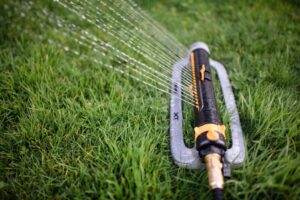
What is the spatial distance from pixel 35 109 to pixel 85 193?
799mm

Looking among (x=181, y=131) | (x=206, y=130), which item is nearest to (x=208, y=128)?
(x=206, y=130)

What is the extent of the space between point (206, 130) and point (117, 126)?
661 millimetres

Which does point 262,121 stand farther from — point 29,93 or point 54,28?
point 54,28

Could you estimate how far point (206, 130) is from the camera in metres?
1.82

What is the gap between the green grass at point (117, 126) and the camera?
1738 mm

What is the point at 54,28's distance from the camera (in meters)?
3.22

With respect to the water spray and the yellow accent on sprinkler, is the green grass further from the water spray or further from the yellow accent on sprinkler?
the yellow accent on sprinkler

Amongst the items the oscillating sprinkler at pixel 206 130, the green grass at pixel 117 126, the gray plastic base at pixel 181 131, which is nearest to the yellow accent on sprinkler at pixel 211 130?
the oscillating sprinkler at pixel 206 130

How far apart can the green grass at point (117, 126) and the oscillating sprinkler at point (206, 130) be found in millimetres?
72

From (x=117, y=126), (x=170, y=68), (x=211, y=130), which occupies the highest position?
(x=170, y=68)

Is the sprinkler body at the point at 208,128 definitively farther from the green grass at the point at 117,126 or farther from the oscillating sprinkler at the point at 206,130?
the green grass at the point at 117,126

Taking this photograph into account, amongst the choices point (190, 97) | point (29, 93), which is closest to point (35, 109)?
point (29, 93)

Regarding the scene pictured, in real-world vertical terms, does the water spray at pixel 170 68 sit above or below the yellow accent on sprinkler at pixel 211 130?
above

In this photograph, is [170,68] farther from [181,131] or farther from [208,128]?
[208,128]
